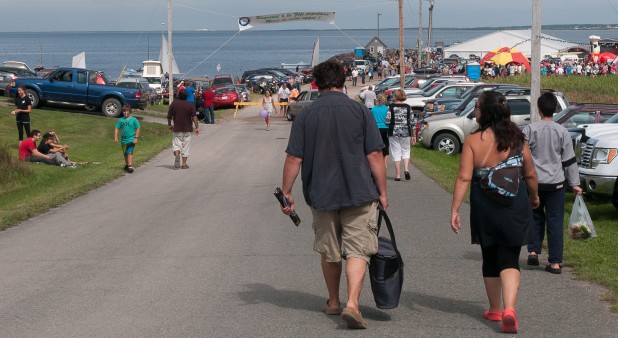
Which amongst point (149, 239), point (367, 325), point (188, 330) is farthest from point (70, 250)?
point (367, 325)

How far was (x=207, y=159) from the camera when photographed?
22.9 m

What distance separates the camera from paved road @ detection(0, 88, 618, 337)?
6.93 meters

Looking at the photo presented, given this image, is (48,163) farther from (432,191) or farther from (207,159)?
(432,191)

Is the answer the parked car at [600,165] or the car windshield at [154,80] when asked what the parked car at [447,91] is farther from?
the car windshield at [154,80]

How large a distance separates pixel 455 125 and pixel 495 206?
58.9ft

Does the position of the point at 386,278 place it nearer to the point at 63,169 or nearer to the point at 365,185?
the point at 365,185

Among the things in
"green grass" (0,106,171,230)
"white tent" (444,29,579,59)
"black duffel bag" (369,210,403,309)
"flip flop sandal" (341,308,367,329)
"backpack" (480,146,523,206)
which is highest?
"white tent" (444,29,579,59)

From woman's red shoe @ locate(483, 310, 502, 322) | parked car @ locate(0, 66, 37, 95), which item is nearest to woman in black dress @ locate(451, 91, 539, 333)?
woman's red shoe @ locate(483, 310, 502, 322)

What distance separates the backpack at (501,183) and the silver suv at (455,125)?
17.3 m

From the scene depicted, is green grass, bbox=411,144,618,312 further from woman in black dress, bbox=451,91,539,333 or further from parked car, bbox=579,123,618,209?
woman in black dress, bbox=451,91,539,333

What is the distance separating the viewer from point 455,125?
966 inches

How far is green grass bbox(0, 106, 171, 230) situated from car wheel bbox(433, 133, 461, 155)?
7.41 m

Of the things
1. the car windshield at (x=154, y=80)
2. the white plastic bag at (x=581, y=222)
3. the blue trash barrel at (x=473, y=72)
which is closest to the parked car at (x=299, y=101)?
the blue trash barrel at (x=473, y=72)

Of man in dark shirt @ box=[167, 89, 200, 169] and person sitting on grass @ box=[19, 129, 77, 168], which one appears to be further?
person sitting on grass @ box=[19, 129, 77, 168]
